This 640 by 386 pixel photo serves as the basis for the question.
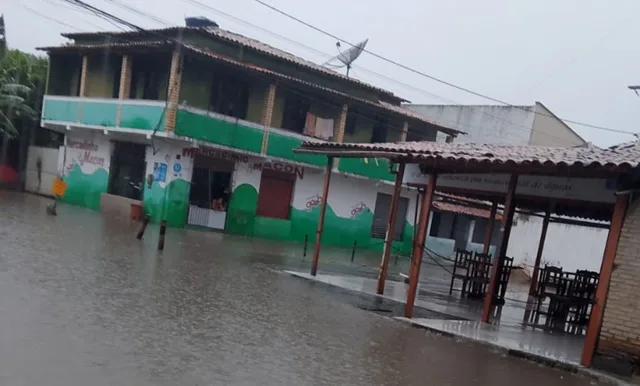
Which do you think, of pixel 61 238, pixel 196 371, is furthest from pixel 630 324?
pixel 61 238

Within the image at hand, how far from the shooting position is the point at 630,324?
8227 mm

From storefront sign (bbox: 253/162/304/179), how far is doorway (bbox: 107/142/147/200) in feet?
14.9

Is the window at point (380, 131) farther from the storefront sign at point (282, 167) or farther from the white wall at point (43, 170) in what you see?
the white wall at point (43, 170)

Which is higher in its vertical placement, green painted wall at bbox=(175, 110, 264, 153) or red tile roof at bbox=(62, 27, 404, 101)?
red tile roof at bbox=(62, 27, 404, 101)

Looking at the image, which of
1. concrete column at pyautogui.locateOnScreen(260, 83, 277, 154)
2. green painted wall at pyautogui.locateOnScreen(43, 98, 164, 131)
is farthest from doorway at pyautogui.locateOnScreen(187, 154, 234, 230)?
green painted wall at pyautogui.locateOnScreen(43, 98, 164, 131)

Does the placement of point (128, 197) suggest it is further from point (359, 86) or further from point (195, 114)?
point (359, 86)

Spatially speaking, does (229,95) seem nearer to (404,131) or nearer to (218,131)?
(218,131)

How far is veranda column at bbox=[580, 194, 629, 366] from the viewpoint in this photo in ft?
27.5

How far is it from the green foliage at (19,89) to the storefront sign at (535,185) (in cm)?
2084

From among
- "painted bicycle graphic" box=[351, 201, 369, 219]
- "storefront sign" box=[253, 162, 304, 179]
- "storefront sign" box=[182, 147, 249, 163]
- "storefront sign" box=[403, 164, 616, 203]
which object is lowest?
"painted bicycle graphic" box=[351, 201, 369, 219]

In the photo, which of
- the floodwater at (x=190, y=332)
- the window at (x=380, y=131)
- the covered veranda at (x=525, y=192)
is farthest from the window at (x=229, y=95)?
the floodwater at (x=190, y=332)

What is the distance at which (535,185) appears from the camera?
11.4 meters

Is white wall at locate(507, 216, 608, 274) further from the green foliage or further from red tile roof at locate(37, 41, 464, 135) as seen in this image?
the green foliage

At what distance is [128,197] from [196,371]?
18920 mm
